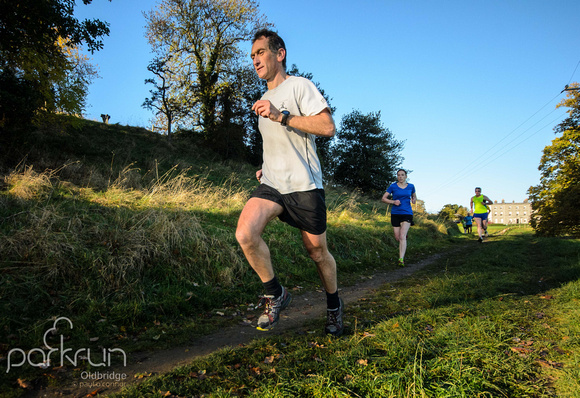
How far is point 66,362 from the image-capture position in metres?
2.69

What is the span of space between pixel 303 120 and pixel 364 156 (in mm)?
28656

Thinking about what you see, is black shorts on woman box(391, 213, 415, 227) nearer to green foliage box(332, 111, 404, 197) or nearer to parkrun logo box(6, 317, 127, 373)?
parkrun logo box(6, 317, 127, 373)

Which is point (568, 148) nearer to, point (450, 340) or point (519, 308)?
point (519, 308)

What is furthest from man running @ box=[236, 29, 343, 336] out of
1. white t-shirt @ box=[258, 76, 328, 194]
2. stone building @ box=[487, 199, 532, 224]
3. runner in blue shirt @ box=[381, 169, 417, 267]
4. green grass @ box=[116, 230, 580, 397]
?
stone building @ box=[487, 199, 532, 224]

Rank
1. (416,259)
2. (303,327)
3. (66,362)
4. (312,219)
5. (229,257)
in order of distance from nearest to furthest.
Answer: (66,362)
(312,219)
(303,327)
(229,257)
(416,259)

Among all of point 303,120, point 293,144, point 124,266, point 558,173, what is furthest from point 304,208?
point 558,173

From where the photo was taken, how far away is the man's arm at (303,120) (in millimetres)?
2742

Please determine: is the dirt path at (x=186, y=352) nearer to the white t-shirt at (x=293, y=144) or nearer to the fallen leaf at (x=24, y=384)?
the fallen leaf at (x=24, y=384)

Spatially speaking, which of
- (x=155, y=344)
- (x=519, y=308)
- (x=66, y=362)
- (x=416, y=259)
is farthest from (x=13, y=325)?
(x=416, y=259)

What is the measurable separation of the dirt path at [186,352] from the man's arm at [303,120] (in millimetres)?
2050

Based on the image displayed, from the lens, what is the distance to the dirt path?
7.47 feet

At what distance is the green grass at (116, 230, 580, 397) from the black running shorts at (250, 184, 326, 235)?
1.02 metres

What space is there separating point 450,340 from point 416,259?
7353 millimetres

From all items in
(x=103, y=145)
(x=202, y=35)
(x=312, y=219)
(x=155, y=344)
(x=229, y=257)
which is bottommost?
(x=155, y=344)
